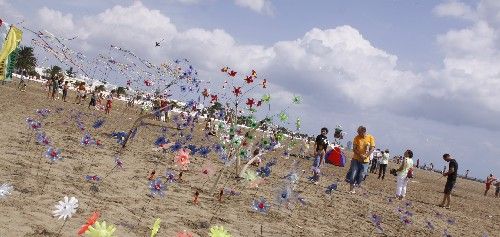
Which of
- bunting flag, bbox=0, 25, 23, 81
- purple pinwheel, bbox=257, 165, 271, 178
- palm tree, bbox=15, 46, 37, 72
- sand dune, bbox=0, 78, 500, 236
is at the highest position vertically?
palm tree, bbox=15, 46, 37, 72

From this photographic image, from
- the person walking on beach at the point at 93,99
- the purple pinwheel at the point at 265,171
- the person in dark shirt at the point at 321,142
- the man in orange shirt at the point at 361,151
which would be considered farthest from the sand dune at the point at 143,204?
the person walking on beach at the point at 93,99

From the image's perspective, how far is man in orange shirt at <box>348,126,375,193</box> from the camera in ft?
36.9

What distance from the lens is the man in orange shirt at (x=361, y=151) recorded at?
11.2 m

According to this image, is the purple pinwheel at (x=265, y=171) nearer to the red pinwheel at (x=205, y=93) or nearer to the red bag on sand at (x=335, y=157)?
the red pinwheel at (x=205, y=93)

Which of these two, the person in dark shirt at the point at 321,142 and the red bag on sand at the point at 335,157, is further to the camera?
the red bag on sand at the point at 335,157

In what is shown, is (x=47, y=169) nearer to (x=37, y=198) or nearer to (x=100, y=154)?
(x=37, y=198)

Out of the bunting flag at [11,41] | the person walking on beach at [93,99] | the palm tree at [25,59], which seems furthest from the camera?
the palm tree at [25,59]

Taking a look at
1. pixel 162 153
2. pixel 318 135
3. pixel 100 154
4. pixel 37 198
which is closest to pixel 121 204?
pixel 37 198

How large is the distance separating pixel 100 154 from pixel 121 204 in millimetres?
4193

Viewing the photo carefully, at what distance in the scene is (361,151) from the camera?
11234 millimetres

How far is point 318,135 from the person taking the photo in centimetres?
1277

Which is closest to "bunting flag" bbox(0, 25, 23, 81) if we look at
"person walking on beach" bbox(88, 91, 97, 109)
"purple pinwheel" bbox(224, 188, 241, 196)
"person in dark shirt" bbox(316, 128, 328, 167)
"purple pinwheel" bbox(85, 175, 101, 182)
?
"purple pinwheel" bbox(85, 175, 101, 182)

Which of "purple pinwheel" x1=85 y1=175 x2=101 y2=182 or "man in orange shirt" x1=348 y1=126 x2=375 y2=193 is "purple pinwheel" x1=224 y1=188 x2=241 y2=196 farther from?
"man in orange shirt" x1=348 y1=126 x2=375 y2=193

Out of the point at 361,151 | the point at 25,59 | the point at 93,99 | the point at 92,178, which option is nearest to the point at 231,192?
the point at 92,178
